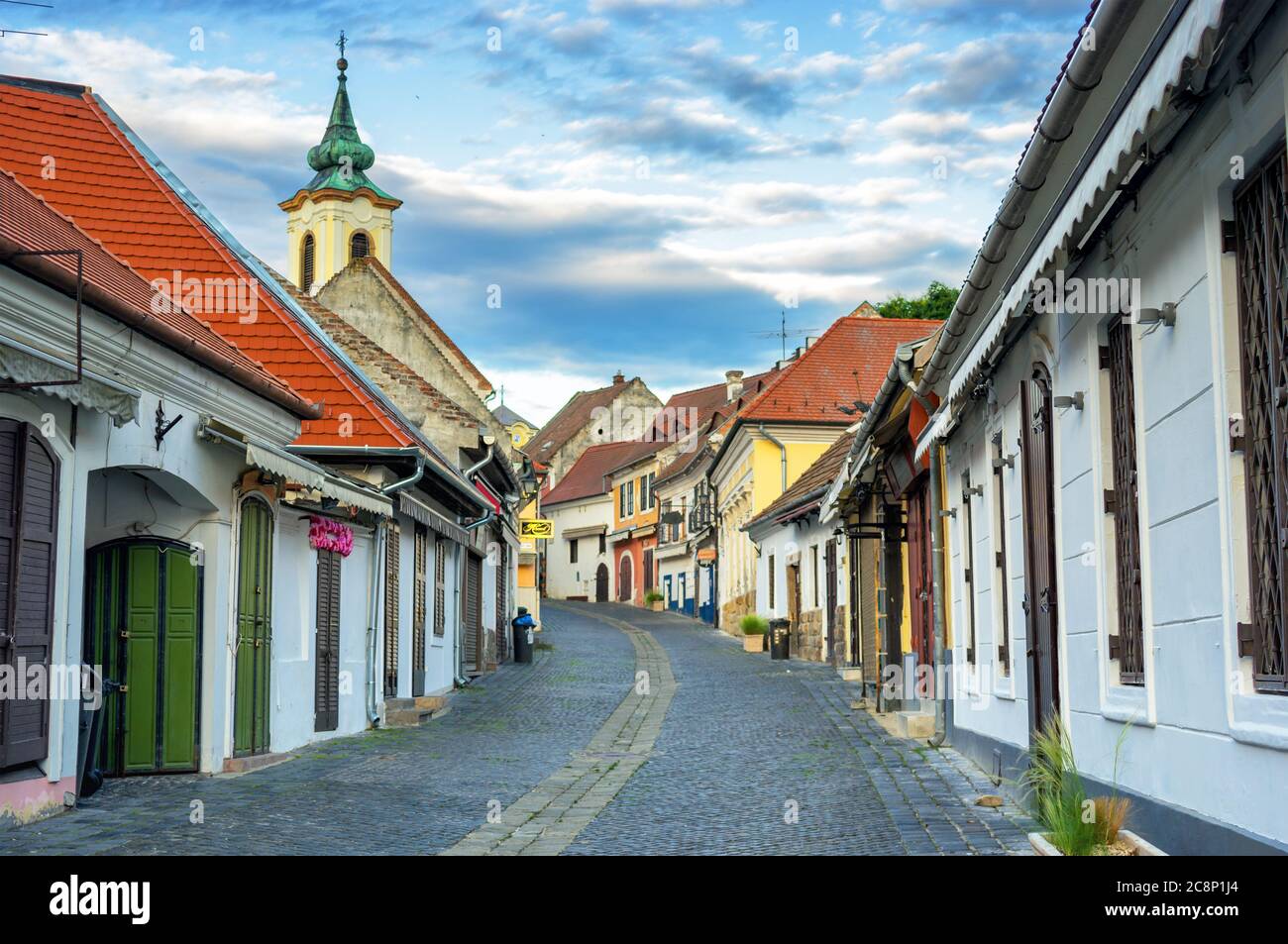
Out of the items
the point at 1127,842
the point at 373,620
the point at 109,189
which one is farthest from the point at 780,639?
the point at 1127,842

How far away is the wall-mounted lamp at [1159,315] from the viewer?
258 inches

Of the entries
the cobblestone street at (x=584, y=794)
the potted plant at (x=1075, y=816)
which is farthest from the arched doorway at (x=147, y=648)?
the potted plant at (x=1075, y=816)

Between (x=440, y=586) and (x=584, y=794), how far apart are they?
12794 millimetres

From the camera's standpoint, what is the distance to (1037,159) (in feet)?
24.7

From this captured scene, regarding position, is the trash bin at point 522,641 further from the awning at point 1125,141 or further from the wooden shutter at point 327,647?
the awning at point 1125,141

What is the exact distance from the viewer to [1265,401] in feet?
18.0

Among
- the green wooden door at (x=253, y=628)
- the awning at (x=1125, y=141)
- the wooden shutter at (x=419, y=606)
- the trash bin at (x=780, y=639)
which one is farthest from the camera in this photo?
the trash bin at (x=780, y=639)

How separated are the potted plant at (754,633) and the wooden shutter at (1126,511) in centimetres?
2641

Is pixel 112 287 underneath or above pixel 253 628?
above

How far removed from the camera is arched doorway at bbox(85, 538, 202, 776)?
41.1 ft

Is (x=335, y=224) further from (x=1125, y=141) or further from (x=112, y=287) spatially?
Answer: (x=1125, y=141)
